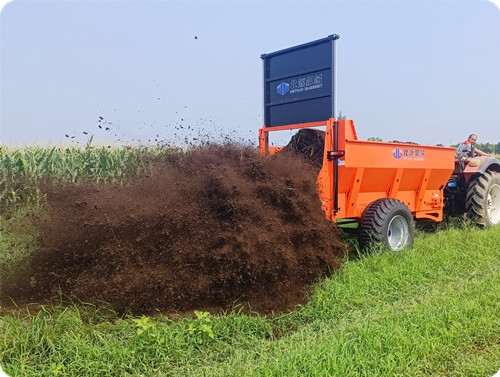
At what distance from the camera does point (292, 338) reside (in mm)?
3102

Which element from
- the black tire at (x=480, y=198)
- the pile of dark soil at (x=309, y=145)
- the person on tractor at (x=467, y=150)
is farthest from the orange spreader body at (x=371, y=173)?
the person on tractor at (x=467, y=150)

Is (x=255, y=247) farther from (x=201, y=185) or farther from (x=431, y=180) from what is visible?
(x=431, y=180)

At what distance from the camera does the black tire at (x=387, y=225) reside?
16.3 ft

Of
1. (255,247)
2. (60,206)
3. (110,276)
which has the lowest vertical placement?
(110,276)

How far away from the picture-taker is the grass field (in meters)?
2.62

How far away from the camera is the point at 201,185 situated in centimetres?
387

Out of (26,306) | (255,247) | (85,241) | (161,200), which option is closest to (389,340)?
(255,247)

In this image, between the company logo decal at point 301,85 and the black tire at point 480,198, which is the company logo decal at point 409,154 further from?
the black tire at point 480,198

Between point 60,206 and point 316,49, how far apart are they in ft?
11.6

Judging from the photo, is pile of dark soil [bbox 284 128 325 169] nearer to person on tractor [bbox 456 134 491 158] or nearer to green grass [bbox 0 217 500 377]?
green grass [bbox 0 217 500 377]

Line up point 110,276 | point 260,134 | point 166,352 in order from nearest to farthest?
point 166,352 → point 110,276 → point 260,134

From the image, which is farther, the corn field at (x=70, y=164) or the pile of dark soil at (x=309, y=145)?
the corn field at (x=70, y=164)

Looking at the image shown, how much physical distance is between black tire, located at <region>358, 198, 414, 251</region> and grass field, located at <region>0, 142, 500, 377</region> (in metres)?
0.87

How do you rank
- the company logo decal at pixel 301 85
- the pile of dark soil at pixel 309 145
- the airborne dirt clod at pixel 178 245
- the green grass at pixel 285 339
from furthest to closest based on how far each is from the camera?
the company logo decal at pixel 301 85 < the pile of dark soil at pixel 309 145 < the airborne dirt clod at pixel 178 245 < the green grass at pixel 285 339
